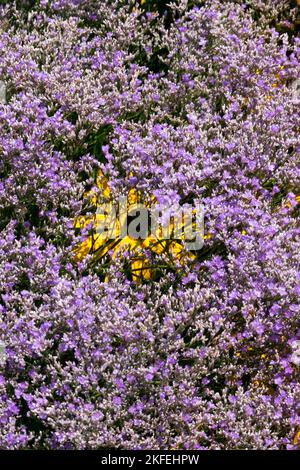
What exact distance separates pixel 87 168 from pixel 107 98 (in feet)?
1.64

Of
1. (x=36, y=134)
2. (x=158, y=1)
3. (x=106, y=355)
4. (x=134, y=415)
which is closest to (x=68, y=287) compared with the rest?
(x=106, y=355)

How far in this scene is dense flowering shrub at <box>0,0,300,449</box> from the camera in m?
3.72

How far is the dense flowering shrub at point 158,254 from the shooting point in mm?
3719

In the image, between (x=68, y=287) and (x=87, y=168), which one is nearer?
(x=68, y=287)

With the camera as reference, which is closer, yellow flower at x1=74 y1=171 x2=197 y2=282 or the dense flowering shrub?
the dense flowering shrub

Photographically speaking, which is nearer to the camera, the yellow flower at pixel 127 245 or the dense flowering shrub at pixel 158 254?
the dense flowering shrub at pixel 158 254

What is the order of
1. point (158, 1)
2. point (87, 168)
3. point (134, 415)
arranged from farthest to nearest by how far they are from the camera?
point (158, 1) → point (87, 168) → point (134, 415)

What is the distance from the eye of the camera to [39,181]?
173 inches

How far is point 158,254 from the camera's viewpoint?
4344 mm

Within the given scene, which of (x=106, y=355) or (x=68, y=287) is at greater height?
(x=68, y=287)

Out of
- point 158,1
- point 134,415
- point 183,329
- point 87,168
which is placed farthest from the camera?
point 158,1

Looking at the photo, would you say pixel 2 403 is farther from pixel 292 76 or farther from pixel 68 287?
pixel 292 76
